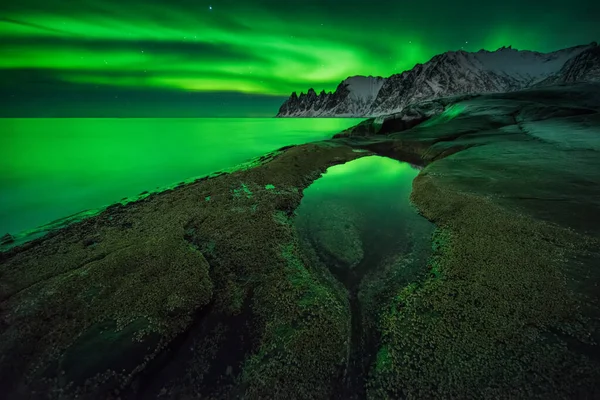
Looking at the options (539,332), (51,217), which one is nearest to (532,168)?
(539,332)

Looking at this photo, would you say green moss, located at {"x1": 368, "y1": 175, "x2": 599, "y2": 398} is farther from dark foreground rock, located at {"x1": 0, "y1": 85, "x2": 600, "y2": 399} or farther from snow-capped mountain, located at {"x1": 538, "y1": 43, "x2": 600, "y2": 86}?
snow-capped mountain, located at {"x1": 538, "y1": 43, "x2": 600, "y2": 86}

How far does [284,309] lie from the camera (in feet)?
32.5

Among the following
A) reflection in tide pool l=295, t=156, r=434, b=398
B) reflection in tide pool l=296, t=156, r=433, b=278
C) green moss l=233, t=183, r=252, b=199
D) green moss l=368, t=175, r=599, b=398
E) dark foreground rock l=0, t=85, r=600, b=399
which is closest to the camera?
green moss l=368, t=175, r=599, b=398

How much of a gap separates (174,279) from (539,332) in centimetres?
1335

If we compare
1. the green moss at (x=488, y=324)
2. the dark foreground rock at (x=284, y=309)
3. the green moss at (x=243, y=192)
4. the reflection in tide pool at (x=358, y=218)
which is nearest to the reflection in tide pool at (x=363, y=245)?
the reflection in tide pool at (x=358, y=218)

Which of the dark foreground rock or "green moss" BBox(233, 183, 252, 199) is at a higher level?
"green moss" BBox(233, 183, 252, 199)

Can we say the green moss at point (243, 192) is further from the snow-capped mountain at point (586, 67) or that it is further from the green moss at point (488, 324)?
the snow-capped mountain at point (586, 67)

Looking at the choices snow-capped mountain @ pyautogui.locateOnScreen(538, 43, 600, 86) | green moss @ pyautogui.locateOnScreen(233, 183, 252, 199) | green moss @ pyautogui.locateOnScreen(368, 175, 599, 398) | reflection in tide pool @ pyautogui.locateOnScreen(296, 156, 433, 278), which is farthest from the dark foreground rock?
snow-capped mountain @ pyautogui.locateOnScreen(538, 43, 600, 86)

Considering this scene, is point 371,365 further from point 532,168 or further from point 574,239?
point 532,168

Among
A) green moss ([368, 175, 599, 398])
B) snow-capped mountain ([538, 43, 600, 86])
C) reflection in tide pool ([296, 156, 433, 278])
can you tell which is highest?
snow-capped mountain ([538, 43, 600, 86])

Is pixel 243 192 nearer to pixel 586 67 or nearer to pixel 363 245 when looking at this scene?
pixel 363 245

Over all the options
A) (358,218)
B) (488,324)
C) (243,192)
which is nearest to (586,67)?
(358,218)

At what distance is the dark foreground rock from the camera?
741 centimetres

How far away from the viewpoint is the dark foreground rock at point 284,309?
24.3 ft
